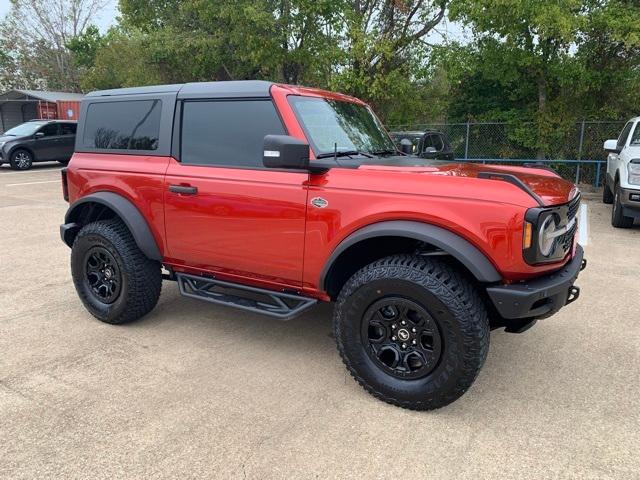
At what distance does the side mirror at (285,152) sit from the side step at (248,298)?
3.06 feet

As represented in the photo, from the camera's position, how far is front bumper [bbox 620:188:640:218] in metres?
7.66

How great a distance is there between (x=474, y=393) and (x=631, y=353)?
1415 millimetres

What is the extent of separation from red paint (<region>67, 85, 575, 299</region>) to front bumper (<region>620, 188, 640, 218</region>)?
4.87 m

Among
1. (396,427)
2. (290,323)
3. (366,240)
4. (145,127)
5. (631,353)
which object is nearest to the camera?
(396,427)

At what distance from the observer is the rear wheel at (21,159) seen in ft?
55.7

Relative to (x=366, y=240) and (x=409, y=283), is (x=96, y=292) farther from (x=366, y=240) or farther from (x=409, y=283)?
(x=409, y=283)

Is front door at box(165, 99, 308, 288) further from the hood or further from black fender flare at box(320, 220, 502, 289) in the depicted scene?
the hood

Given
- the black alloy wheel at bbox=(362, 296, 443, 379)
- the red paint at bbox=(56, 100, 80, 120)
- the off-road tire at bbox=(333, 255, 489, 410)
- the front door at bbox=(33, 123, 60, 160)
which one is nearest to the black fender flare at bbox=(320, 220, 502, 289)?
the off-road tire at bbox=(333, 255, 489, 410)

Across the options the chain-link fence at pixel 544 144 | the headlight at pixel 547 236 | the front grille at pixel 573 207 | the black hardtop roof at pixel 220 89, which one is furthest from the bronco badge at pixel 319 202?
the chain-link fence at pixel 544 144

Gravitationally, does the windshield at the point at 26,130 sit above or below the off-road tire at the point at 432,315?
above

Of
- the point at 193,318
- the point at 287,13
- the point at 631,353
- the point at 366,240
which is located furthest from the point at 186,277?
the point at 287,13

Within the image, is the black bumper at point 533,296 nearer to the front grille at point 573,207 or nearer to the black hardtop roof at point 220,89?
the front grille at point 573,207

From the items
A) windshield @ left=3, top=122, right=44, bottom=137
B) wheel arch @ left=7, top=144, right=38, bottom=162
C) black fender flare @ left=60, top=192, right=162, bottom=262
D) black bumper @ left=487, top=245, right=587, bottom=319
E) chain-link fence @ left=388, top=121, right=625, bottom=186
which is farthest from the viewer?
windshield @ left=3, top=122, right=44, bottom=137

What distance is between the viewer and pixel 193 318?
4.43 m
